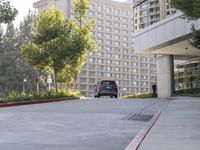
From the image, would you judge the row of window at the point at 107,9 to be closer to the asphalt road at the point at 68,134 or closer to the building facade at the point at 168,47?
the building facade at the point at 168,47

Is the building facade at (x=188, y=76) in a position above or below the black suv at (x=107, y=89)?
above

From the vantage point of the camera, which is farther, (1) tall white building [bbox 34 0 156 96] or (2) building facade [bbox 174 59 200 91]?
(1) tall white building [bbox 34 0 156 96]

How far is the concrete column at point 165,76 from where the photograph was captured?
146ft

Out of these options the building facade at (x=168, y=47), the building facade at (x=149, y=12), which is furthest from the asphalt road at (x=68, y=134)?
the building facade at (x=149, y=12)

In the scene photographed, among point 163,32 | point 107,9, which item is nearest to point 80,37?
point 163,32

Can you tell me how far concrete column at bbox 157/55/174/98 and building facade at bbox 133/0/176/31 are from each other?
462 cm

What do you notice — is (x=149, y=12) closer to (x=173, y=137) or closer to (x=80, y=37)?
(x=80, y=37)

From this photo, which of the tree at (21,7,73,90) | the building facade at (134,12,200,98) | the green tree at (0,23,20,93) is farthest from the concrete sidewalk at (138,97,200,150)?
the green tree at (0,23,20,93)

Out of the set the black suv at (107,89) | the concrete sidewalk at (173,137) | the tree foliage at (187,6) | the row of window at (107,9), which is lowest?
the concrete sidewalk at (173,137)

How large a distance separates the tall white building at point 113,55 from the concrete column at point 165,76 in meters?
94.2

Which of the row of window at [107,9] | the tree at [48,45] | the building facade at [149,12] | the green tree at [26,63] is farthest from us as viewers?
the row of window at [107,9]

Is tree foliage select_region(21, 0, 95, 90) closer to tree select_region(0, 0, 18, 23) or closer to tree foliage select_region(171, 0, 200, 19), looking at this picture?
tree select_region(0, 0, 18, 23)

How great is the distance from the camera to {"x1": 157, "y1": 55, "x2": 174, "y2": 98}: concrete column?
44375 mm

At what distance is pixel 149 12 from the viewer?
1725 inches
